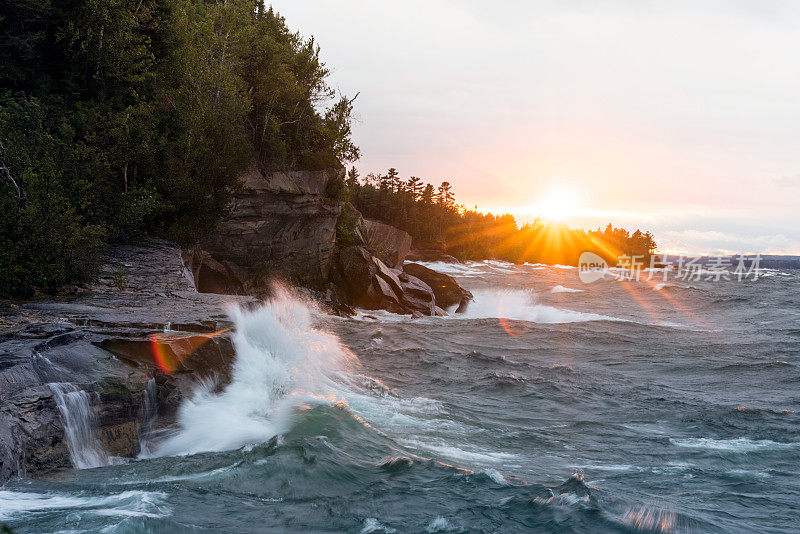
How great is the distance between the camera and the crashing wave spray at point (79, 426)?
7086mm

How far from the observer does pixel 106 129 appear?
59.7 feet

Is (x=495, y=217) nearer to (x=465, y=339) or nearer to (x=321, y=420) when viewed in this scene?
(x=465, y=339)

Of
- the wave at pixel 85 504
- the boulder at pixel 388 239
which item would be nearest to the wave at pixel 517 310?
the boulder at pixel 388 239

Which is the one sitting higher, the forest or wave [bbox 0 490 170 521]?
the forest

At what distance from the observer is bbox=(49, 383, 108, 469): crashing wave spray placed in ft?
23.2

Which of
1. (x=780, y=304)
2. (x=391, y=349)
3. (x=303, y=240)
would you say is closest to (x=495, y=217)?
(x=780, y=304)

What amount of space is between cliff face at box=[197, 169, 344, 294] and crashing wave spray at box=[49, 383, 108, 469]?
55.5ft

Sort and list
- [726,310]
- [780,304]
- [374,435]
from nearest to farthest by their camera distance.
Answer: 1. [374,435]
2. [726,310]
3. [780,304]

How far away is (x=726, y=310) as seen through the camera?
123ft

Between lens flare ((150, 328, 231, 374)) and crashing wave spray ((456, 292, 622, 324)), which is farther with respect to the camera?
crashing wave spray ((456, 292, 622, 324))

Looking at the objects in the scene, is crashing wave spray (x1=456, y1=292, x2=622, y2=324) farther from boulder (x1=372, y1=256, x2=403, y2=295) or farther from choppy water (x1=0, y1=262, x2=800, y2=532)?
choppy water (x1=0, y1=262, x2=800, y2=532)

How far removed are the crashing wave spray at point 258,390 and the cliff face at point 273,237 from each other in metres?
10.5

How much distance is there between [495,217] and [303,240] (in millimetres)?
126550

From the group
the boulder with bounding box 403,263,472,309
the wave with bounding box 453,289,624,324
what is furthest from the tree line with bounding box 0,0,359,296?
the wave with bounding box 453,289,624,324
